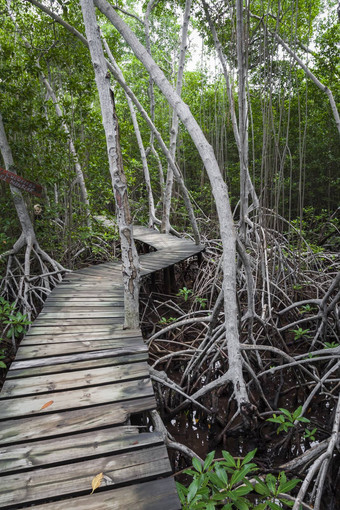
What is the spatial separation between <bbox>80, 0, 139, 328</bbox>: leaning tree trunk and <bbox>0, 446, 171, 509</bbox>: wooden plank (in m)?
1.07

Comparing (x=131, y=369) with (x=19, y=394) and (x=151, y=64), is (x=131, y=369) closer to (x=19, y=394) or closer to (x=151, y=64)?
(x=19, y=394)

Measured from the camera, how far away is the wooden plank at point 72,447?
3.68ft

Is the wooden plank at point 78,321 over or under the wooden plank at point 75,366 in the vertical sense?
over

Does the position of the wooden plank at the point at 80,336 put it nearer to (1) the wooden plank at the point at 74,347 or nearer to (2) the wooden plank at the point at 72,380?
(1) the wooden plank at the point at 74,347

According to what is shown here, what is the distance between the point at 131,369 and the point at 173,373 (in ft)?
4.37

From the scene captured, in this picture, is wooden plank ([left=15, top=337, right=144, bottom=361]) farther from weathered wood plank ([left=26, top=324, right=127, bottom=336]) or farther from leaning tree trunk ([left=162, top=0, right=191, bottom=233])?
leaning tree trunk ([left=162, top=0, right=191, bottom=233])

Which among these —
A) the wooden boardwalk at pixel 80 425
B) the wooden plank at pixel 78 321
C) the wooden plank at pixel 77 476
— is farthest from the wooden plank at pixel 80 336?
the wooden plank at pixel 77 476

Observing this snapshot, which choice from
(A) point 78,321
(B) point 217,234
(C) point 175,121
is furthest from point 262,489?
(B) point 217,234

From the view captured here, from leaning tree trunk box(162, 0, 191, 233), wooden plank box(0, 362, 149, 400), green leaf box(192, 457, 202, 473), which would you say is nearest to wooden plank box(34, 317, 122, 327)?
wooden plank box(0, 362, 149, 400)

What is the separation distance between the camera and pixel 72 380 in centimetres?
162

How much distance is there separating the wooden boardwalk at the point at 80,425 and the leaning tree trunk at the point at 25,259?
3.94 feet

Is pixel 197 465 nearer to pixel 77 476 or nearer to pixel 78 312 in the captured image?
pixel 77 476

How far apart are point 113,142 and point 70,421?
4.88 feet

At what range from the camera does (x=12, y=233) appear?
3855 mm
